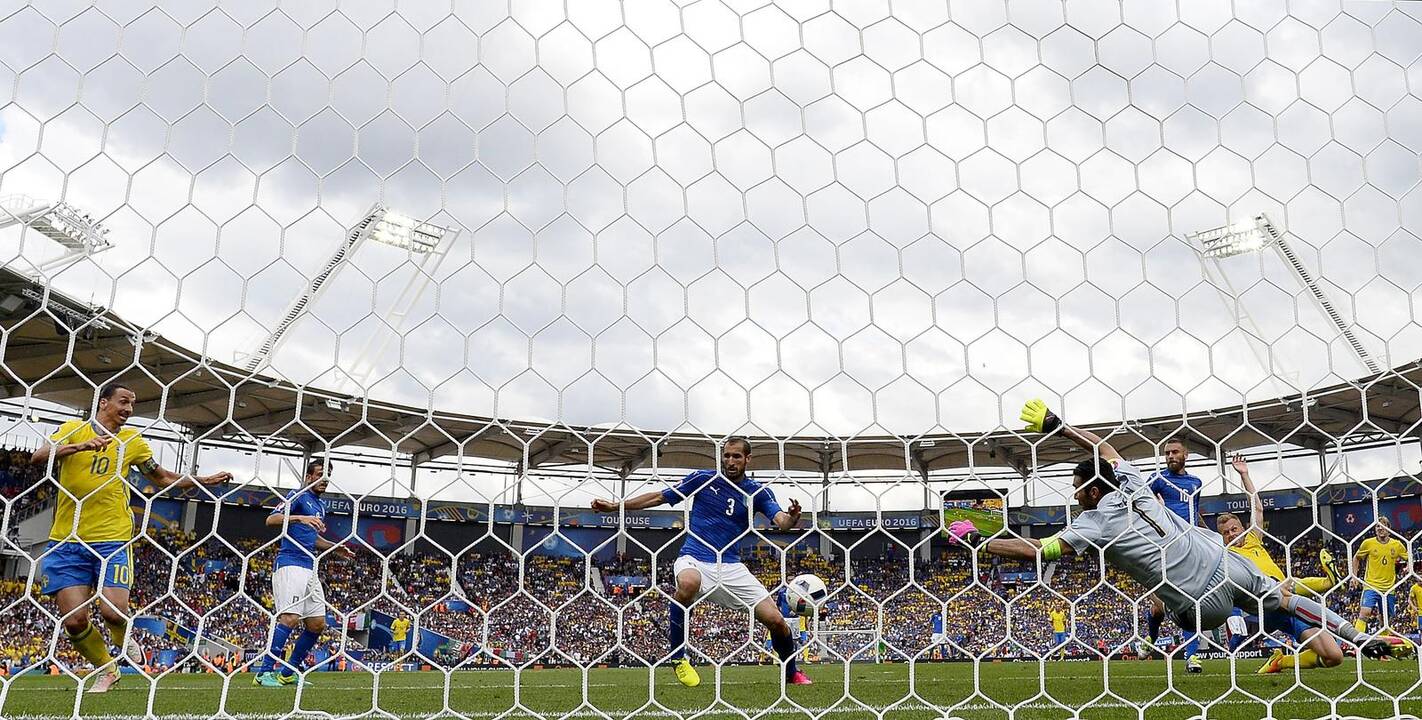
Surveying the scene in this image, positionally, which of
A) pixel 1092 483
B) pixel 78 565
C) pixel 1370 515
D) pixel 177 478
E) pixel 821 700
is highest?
pixel 1092 483

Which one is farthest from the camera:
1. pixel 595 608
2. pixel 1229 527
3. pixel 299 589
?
pixel 595 608

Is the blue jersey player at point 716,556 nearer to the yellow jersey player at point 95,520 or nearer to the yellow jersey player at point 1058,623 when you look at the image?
the yellow jersey player at point 95,520

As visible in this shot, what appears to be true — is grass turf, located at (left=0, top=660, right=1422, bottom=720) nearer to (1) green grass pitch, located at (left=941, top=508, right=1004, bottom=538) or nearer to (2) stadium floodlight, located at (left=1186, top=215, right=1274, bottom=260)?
(2) stadium floodlight, located at (left=1186, top=215, right=1274, bottom=260)

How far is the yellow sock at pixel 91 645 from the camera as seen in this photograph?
530 cm

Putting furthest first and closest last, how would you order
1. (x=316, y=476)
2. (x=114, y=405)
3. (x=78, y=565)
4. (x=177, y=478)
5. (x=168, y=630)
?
(x=168, y=630), (x=316, y=476), (x=78, y=565), (x=114, y=405), (x=177, y=478)

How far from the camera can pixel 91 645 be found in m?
5.44

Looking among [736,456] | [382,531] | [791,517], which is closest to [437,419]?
[382,531]

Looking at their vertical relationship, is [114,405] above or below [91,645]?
above

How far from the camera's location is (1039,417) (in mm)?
4449

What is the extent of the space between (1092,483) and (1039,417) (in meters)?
0.40

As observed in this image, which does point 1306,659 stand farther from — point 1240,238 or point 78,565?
point 1240,238

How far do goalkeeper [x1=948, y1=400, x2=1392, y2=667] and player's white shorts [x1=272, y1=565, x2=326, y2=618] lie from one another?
5.14 metres

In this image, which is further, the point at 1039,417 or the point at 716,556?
the point at 716,556

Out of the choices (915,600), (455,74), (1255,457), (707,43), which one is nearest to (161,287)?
(455,74)
